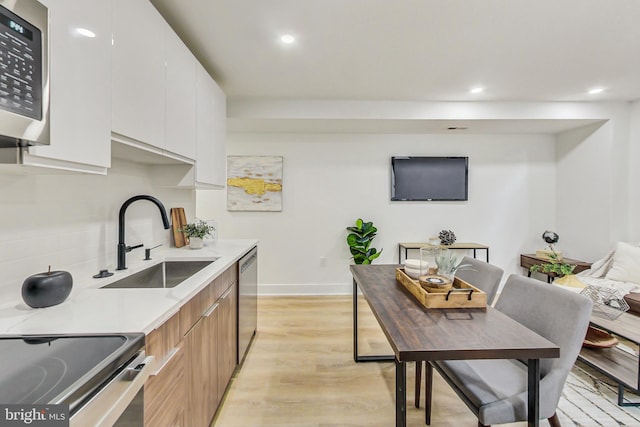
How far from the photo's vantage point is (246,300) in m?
2.50

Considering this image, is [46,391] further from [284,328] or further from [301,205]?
[301,205]

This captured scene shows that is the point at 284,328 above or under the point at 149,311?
under

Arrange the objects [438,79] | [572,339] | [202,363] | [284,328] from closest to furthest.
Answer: [572,339], [202,363], [438,79], [284,328]

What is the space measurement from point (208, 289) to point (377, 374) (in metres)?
1.54

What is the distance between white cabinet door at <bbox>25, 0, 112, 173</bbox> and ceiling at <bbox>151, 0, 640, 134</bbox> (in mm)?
911

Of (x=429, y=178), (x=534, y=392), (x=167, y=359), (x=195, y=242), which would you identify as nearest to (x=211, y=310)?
(x=167, y=359)

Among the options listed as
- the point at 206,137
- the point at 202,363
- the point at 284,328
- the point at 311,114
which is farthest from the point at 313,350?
the point at 311,114

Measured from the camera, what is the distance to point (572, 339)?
125 centimetres

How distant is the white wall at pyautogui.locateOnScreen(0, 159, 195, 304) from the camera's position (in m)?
1.17

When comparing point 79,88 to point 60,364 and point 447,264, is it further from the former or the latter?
point 447,264

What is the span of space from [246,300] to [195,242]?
2.19 feet

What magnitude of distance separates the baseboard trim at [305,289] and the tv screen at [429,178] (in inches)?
61.1

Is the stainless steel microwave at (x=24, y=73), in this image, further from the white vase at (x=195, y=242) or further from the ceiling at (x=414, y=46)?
the white vase at (x=195, y=242)

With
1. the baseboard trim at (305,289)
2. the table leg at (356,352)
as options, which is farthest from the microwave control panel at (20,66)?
the baseboard trim at (305,289)
